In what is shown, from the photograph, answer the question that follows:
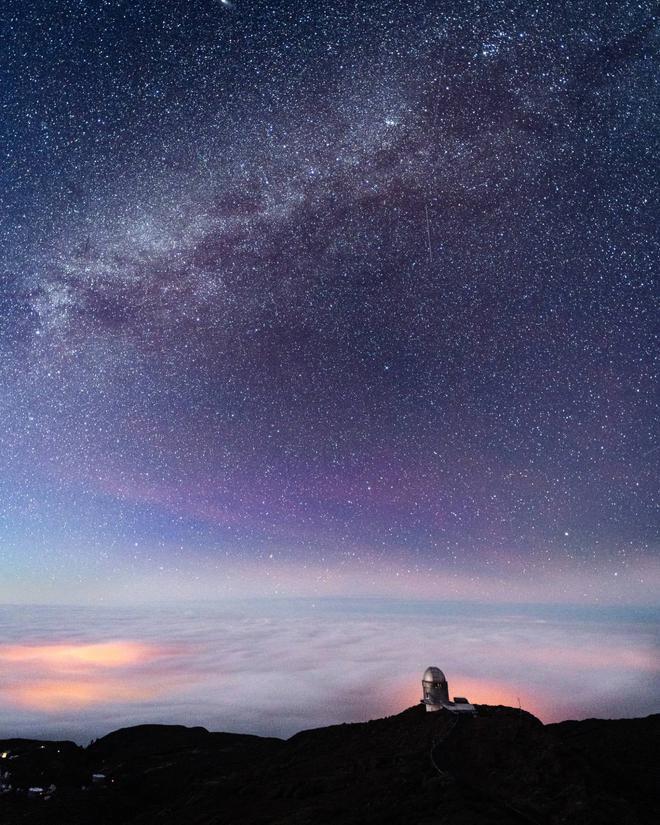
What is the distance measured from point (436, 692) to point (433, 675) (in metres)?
1.38

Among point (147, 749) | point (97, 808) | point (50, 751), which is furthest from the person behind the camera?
point (147, 749)

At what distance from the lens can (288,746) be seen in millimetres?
59594

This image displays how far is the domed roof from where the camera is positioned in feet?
162

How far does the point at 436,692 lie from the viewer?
48.9m

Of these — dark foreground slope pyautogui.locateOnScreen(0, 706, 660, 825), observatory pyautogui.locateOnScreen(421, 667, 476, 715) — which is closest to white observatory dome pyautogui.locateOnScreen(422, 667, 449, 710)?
observatory pyautogui.locateOnScreen(421, 667, 476, 715)

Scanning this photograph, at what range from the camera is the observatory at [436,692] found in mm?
48531

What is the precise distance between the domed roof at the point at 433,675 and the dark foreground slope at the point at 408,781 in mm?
3058

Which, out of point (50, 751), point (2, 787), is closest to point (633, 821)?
point (2, 787)

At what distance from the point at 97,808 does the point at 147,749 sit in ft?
158

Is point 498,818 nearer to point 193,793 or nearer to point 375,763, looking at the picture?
point 375,763

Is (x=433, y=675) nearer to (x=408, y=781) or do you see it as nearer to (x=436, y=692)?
(x=436, y=692)

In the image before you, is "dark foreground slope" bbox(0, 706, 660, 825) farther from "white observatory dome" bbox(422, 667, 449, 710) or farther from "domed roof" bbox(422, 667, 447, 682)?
"domed roof" bbox(422, 667, 447, 682)

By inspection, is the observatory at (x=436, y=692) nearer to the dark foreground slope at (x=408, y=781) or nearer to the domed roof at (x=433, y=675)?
the domed roof at (x=433, y=675)

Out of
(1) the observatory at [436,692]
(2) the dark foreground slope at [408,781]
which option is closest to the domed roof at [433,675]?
(1) the observatory at [436,692]
